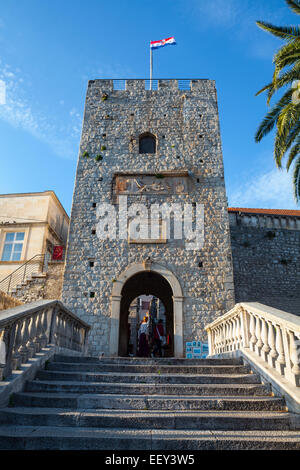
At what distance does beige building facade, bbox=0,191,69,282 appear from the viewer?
52.9 ft

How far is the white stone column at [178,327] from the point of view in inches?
406

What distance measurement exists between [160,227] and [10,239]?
915cm

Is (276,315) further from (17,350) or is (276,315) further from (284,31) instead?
(284,31)

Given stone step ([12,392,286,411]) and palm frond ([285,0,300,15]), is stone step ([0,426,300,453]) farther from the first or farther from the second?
palm frond ([285,0,300,15])

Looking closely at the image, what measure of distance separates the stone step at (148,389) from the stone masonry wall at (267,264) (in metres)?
11.0

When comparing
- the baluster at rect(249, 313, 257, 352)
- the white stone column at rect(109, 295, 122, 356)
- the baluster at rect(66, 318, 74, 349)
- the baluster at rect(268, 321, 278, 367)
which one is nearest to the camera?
the baluster at rect(268, 321, 278, 367)

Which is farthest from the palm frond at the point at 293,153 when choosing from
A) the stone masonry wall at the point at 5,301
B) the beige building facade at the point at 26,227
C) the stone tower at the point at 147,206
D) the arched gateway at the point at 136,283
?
the beige building facade at the point at 26,227

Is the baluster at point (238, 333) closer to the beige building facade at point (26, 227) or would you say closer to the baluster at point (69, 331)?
the baluster at point (69, 331)

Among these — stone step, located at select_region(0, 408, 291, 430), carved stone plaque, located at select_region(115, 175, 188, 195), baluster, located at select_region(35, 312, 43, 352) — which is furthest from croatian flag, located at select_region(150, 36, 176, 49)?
stone step, located at select_region(0, 408, 291, 430)

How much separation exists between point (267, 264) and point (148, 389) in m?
13.1

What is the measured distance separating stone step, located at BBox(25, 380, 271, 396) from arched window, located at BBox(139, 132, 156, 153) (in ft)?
35.4

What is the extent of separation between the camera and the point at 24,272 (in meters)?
14.8

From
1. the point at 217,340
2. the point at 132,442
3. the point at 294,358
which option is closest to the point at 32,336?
the point at 132,442
